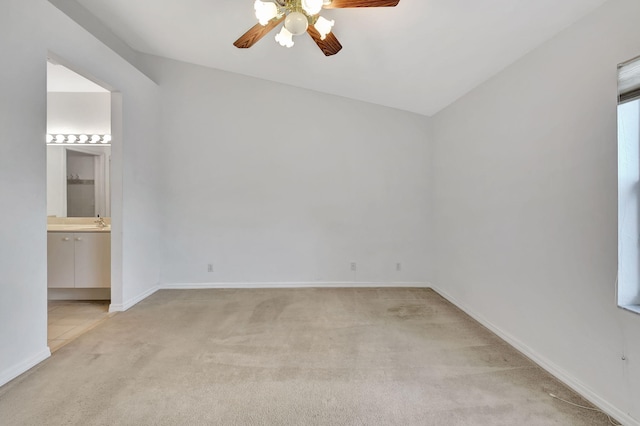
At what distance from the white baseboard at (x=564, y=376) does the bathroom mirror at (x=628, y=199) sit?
25.3 inches

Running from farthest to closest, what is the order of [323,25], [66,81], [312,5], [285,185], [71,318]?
[285,185] < [66,81] < [71,318] < [323,25] < [312,5]

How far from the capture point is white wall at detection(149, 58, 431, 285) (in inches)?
158

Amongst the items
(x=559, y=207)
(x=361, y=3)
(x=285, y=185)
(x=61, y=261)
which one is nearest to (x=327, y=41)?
(x=361, y=3)

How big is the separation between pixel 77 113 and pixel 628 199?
5557 millimetres

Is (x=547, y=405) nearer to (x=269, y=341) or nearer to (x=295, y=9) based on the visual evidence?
(x=269, y=341)

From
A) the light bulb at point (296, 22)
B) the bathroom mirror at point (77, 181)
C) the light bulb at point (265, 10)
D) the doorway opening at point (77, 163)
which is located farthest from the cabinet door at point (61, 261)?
the light bulb at point (296, 22)

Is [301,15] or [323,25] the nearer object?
[301,15]

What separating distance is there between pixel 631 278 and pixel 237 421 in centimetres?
217

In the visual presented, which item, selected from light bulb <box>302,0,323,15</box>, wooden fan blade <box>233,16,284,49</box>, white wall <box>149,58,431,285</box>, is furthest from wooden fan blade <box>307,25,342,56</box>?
white wall <box>149,58,431,285</box>

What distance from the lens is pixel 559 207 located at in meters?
2.01

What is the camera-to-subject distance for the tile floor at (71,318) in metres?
2.58

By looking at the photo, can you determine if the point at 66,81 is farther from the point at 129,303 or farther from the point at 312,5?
the point at 312,5

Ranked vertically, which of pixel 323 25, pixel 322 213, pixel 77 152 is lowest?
pixel 322 213

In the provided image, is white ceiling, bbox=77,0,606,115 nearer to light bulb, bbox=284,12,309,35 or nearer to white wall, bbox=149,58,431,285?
white wall, bbox=149,58,431,285
